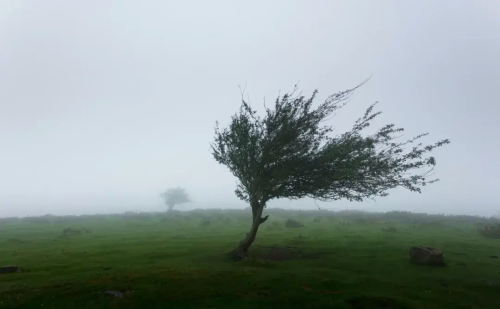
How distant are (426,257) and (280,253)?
1337cm

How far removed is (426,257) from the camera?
26.7 m

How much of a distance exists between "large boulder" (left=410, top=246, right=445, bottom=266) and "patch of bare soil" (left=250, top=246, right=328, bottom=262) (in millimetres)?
8415

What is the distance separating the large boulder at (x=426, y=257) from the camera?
26.3 meters

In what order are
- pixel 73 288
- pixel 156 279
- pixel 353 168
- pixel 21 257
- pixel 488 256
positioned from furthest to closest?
1. pixel 21 257
2. pixel 488 256
3. pixel 353 168
4. pixel 156 279
5. pixel 73 288

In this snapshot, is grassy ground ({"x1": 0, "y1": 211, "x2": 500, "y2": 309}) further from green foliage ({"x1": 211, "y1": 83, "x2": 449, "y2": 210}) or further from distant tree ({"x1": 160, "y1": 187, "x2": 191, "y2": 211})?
distant tree ({"x1": 160, "y1": 187, "x2": 191, "y2": 211})

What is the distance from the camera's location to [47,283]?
21781mm

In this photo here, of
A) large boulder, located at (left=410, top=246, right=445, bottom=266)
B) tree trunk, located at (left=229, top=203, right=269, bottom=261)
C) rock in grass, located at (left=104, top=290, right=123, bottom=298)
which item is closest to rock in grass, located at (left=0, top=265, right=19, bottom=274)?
rock in grass, located at (left=104, top=290, right=123, bottom=298)

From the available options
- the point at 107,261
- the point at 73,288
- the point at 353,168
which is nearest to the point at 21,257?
the point at 107,261

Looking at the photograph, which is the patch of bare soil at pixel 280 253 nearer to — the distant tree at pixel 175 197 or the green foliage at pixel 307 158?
the green foliage at pixel 307 158

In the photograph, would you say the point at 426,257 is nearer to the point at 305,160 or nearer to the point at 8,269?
the point at 305,160

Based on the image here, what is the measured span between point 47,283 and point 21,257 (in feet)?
49.4

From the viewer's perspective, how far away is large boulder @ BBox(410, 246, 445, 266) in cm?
2634

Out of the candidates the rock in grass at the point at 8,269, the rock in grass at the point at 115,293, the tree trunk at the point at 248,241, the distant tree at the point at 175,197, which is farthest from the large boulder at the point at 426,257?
the distant tree at the point at 175,197

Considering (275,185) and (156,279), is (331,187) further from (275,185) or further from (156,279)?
(156,279)
